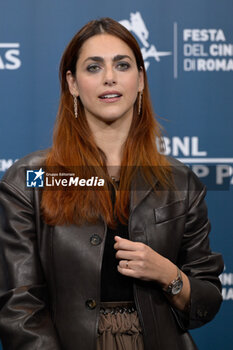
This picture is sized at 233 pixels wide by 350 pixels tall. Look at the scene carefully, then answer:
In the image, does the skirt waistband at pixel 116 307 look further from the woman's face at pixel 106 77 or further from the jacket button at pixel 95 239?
the woman's face at pixel 106 77

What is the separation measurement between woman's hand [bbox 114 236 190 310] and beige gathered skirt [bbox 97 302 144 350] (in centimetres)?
12

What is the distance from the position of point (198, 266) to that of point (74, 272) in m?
0.41

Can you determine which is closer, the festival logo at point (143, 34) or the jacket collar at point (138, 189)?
the jacket collar at point (138, 189)

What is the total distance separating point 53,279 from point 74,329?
0.50ft

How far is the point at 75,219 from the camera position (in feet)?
5.41

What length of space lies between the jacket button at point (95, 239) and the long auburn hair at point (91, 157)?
5 cm

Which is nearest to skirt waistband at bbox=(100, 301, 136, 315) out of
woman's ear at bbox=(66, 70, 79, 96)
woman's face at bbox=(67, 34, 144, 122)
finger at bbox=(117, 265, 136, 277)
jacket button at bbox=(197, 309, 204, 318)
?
finger at bbox=(117, 265, 136, 277)

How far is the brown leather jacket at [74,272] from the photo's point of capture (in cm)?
155

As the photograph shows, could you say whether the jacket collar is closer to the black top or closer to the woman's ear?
the black top

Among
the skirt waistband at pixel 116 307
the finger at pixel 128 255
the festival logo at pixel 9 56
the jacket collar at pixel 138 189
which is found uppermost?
the festival logo at pixel 9 56

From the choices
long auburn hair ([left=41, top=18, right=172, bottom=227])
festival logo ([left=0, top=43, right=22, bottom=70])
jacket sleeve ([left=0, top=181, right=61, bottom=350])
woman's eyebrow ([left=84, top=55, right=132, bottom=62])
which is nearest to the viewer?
jacket sleeve ([left=0, top=181, right=61, bottom=350])

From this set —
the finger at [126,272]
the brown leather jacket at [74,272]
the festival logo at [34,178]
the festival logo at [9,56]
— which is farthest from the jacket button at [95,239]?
the festival logo at [9,56]

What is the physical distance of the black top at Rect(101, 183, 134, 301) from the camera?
5.28ft

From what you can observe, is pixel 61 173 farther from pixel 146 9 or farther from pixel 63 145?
pixel 146 9
